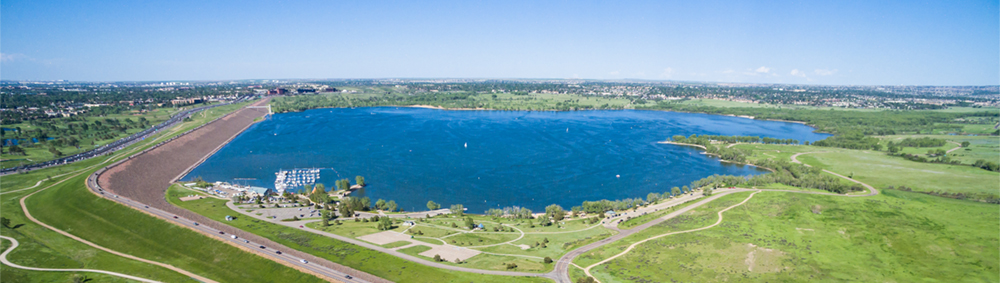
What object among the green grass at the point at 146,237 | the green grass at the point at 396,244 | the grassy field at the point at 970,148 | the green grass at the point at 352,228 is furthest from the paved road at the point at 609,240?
the grassy field at the point at 970,148

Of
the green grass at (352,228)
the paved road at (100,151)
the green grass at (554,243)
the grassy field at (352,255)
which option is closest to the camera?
the grassy field at (352,255)

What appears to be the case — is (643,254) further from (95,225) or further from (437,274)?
(95,225)

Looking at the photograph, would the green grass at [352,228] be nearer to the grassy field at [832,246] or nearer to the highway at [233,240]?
the highway at [233,240]

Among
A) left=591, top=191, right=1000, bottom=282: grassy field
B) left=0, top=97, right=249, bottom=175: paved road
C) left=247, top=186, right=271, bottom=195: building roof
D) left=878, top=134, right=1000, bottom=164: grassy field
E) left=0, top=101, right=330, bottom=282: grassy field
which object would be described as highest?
left=878, top=134, right=1000, bottom=164: grassy field

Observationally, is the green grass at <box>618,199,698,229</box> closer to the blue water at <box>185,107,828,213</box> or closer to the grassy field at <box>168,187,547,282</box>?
the blue water at <box>185,107,828,213</box>

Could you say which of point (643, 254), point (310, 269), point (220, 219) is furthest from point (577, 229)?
point (220, 219)

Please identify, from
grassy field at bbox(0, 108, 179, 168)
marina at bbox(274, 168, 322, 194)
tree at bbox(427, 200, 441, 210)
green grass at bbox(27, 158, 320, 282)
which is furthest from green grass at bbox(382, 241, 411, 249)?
grassy field at bbox(0, 108, 179, 168)
